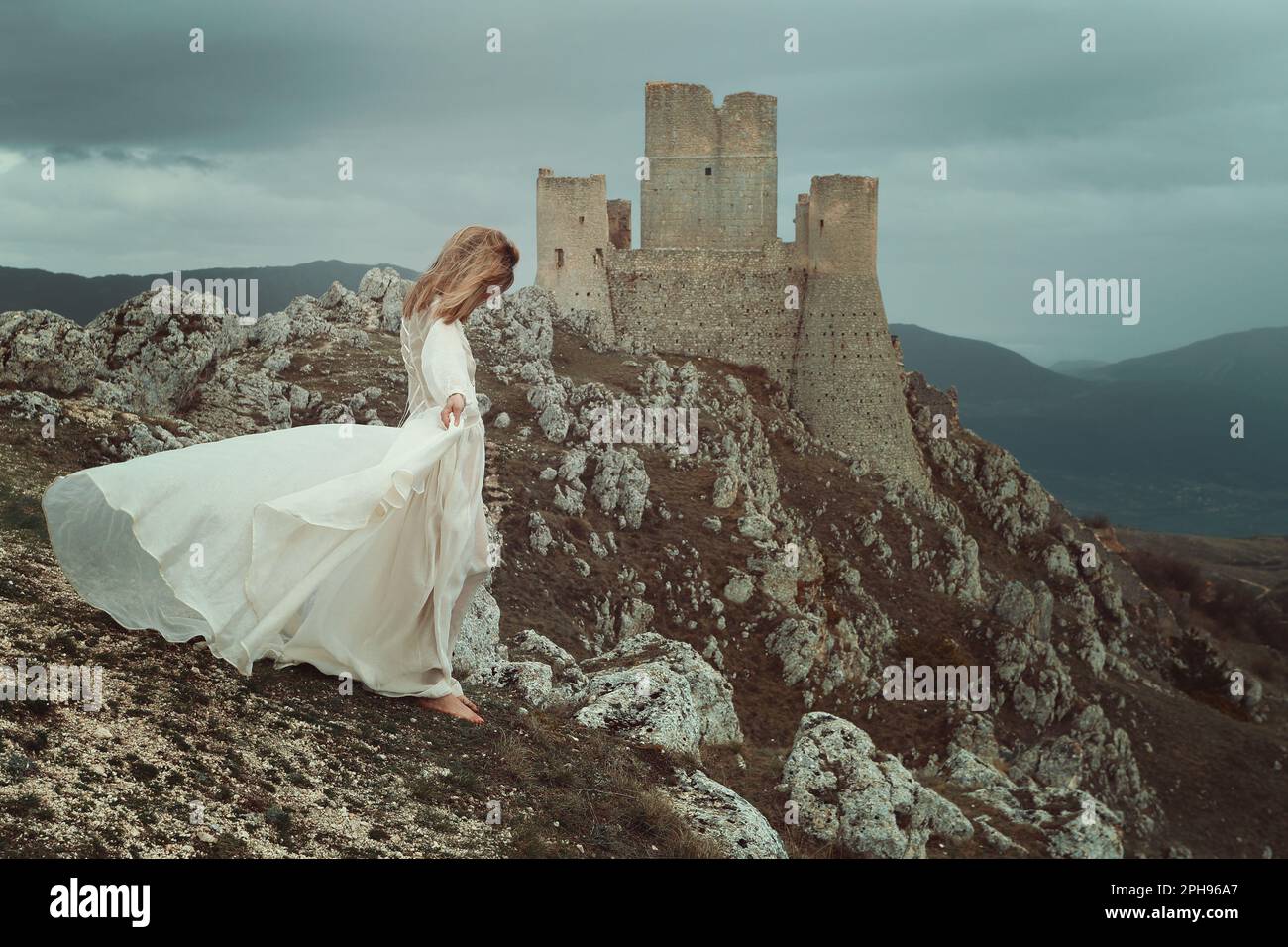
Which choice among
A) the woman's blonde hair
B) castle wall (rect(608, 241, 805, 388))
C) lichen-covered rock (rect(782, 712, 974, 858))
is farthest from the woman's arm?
castle wall (rect(608, 241, 805, 388))

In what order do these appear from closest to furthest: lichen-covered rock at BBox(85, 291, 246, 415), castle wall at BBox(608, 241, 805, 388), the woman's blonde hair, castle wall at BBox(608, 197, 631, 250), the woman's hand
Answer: the woman's hand < the woman's blonde hair < lichen-covered rock at BBox(85, 291, 246, 415) < castle wall at BBox(608, 241, 805, 388) < castle wall at BBox(608, 197, 631, 250)

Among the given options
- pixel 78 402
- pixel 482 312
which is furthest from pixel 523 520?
pixel 482 312

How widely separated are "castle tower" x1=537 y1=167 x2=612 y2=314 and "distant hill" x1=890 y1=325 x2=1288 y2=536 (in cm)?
8685

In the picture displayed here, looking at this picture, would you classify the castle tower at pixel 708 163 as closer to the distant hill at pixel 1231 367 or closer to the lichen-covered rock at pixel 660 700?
the lichen-covered rock at pixel 660 700

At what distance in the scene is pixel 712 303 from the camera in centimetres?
4422

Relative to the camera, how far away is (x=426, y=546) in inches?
308

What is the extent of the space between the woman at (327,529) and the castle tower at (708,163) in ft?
121

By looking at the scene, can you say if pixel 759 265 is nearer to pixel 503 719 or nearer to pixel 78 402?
pixel 78 402

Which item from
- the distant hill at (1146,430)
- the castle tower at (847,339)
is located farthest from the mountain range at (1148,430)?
the castle tower at (847,339)

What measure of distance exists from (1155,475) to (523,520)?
130m

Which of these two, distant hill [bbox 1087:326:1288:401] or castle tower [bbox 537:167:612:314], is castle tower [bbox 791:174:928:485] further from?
distant hill [bbox 1087:326:1288:401]

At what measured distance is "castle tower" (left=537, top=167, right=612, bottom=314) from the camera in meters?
43.4

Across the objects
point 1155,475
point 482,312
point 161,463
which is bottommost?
point 1155,475

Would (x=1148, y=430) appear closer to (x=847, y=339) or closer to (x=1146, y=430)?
(x=1146, y=430)
